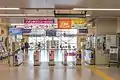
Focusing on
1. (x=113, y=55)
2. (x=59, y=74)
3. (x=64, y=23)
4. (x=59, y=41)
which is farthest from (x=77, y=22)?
(x=59, y=41)

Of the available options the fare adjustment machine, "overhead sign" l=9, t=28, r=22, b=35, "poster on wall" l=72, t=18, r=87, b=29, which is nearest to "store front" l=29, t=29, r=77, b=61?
"overhead sign" l=9, t=28, r=22, b=35

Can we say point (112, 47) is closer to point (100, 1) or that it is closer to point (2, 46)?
point (100, 1)

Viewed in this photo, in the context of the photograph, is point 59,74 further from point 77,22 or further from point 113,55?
point 77,22

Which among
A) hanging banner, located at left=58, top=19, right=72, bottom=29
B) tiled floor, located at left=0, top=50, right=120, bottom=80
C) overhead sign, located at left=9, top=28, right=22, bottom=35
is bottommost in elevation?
tiled floor, located at left=0, top=50, right=120, bottom=80

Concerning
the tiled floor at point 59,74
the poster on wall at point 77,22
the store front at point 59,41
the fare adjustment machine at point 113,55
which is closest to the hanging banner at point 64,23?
the poster on wall at point 77,22

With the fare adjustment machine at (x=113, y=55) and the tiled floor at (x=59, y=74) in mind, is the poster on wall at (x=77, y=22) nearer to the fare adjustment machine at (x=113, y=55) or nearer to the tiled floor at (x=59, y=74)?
Result: the fare adjustment machine at (x=113, y=55)

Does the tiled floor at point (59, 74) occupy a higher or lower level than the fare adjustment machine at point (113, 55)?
lower

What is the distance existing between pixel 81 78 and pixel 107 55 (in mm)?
6455

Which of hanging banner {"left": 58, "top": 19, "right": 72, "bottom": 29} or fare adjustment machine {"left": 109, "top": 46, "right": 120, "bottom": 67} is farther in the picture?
hanging banner {"left": 58, "top": 19, "right": 72, "bottom": 29}

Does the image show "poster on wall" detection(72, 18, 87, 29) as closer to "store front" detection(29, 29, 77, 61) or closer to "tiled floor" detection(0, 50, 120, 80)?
"tiled floor" detection(0, 50, 120, 80)

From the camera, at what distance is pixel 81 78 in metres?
11.9

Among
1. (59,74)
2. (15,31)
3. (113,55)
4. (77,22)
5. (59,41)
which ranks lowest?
(59,74)

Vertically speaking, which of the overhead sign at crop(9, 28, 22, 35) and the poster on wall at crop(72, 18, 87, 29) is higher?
the poster on wall at crop(72, 18, 87, 29)

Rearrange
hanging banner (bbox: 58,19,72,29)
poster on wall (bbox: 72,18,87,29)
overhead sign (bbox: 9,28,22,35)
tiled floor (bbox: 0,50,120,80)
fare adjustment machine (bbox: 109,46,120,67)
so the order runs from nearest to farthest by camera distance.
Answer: tiled floor (bbox: 0,50,120,80)
fare adjustment machine (bbox: 109,46,120,67)
hanging banner (bbox: 58,19,72,29)
poster on wall (bbox: 72,18,87,29)
overhead sign (bbox: 9,28,22,35)
